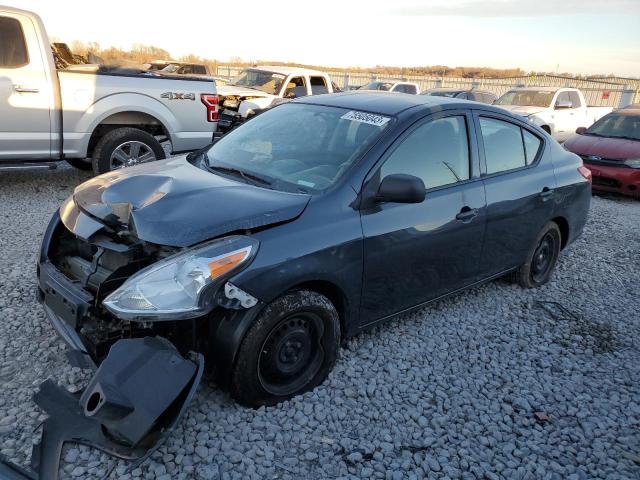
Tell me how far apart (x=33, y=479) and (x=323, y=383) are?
161cm

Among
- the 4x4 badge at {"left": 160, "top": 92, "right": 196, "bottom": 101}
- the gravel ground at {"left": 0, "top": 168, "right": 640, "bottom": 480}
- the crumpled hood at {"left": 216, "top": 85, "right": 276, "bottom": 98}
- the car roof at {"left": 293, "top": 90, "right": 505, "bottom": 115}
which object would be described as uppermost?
the car roof at {"left": 293, "top": 90, "right": 505, "bottom": 115}

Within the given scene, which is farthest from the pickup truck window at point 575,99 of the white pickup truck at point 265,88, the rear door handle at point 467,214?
the rear door handle at point 467,214

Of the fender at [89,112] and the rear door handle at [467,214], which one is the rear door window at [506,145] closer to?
the rear door handle at [467,214]

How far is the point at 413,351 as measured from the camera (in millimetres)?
3775

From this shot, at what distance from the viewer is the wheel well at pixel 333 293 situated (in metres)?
3.04

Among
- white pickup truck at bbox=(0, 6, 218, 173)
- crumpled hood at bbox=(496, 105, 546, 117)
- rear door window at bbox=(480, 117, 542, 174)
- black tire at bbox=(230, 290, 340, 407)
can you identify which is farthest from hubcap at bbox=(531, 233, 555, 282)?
crumpled hood at bbox=(496, 105, 546, 117)

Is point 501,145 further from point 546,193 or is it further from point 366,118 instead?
point 366,118

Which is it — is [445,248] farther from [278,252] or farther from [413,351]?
[278,252]

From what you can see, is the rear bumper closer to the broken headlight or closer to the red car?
the red car

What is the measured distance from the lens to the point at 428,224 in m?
3.56

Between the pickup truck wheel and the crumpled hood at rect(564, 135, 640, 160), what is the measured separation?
25.3ft

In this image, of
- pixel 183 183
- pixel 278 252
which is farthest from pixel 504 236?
pixel 183 183

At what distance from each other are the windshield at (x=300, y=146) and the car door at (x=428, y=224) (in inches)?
9.9

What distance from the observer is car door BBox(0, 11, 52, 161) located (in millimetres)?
6301
